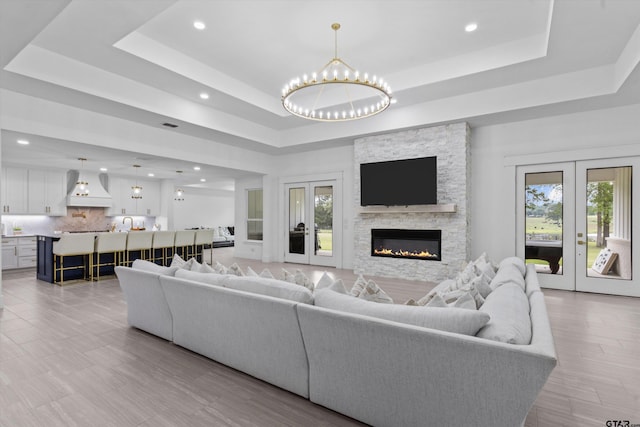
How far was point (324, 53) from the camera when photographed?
5.00 m

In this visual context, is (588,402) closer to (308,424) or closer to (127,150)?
(308,424)

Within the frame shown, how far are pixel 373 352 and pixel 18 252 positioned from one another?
32.4 ft

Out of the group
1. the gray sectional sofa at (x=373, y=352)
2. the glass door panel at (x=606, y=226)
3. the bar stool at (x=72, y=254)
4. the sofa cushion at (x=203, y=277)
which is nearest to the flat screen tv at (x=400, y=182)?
the glass door panel at (x=606, y=226)

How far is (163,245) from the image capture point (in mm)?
8180

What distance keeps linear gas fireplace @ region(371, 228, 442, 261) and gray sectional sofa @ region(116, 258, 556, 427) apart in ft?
12.6

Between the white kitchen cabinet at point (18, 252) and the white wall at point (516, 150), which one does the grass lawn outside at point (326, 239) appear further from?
the white kitchen cabinet at point (18, 252)

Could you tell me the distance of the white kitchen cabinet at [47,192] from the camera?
8828 mm

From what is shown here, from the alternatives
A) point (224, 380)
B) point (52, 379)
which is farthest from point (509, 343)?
point (52, 379)

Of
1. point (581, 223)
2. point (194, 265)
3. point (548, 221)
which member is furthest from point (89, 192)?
point (581, 223)

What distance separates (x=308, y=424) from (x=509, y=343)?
1317 mm

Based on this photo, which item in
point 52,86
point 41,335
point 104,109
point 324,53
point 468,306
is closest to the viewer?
point 468,306

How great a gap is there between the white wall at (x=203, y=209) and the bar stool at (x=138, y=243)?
6.37 m

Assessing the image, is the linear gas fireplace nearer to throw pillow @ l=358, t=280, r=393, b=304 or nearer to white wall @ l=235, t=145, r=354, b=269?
white wall @ l=235, t=145, r=354, b=269

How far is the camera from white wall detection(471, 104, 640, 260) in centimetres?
540
